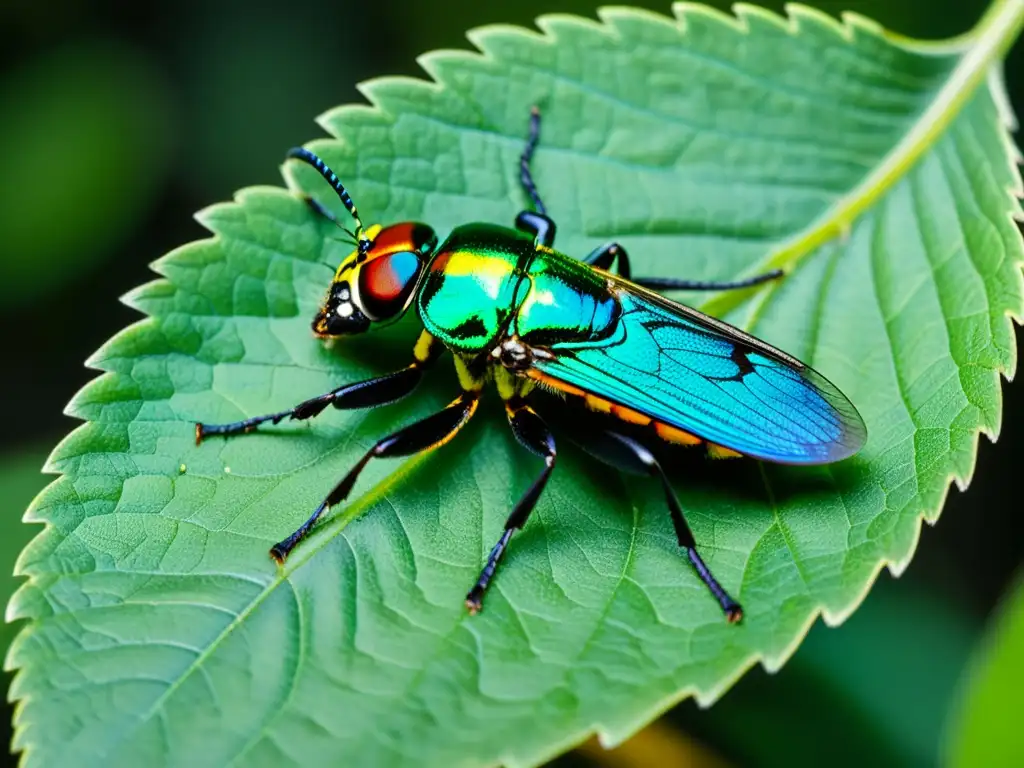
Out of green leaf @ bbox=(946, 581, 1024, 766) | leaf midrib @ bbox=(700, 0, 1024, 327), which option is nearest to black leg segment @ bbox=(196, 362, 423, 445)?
leaf midrib @ bbox=(700, 0, 1024, 327)

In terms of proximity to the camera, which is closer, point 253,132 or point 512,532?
point 512,532

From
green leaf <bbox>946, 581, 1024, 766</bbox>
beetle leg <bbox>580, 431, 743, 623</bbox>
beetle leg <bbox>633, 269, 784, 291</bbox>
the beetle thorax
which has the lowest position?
green leaf <bbox>946, 581, 1024, 766</bbox>

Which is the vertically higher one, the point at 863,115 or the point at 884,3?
the point at 884,3

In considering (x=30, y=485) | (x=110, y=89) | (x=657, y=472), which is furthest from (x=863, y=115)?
(x=110, y=89)

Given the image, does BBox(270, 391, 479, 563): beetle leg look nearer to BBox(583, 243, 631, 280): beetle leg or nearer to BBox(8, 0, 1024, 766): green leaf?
BBox(8, 0, 1024, 766): green leaf

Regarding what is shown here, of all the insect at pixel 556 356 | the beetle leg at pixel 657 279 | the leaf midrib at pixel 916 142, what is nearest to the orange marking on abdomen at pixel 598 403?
the insect at pixel 556 356

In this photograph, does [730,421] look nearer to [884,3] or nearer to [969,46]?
[969,46]
